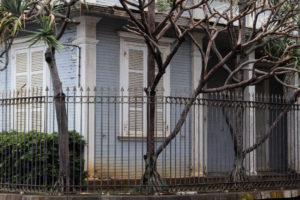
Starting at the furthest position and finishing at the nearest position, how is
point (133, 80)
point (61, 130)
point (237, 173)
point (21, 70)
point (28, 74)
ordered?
point (21, 70) < point (28, 74) < point (133, 80) < point (237, 173) < point (61, 130)

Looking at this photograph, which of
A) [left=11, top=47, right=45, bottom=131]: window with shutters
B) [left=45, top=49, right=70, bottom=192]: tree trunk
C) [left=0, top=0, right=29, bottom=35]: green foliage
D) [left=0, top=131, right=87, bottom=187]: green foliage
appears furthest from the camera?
[left=11, top=47, right=45, bottom=131]: window with shutters

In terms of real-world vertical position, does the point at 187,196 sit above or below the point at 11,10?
below

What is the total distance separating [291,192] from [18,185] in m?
5.85

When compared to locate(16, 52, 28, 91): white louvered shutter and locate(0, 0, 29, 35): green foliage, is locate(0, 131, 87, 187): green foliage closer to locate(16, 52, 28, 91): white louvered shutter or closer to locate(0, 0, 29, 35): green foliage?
locate(0, 0, 29, 35): green foliage

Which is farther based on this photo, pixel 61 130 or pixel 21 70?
pixel 21 70

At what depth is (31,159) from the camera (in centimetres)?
1169

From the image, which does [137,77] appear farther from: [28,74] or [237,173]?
[237,173]

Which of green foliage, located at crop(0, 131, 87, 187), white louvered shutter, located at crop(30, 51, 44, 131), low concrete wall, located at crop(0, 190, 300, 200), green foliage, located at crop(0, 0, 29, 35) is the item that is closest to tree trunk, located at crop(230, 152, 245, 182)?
low concrete wall, located at crop(0, 190, 300, 200)

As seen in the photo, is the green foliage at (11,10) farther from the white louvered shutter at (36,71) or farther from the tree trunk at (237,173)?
the tree trunk at (237,173)

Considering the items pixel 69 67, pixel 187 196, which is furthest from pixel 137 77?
pixel 187 196

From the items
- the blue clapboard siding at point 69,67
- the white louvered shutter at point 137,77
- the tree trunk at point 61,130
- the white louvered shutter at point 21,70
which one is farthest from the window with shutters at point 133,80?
the tree trunk at point 61,130

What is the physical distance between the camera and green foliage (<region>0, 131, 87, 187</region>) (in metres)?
11.6

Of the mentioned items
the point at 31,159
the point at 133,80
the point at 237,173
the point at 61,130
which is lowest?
the point at 237,173

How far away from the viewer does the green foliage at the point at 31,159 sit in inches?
459
